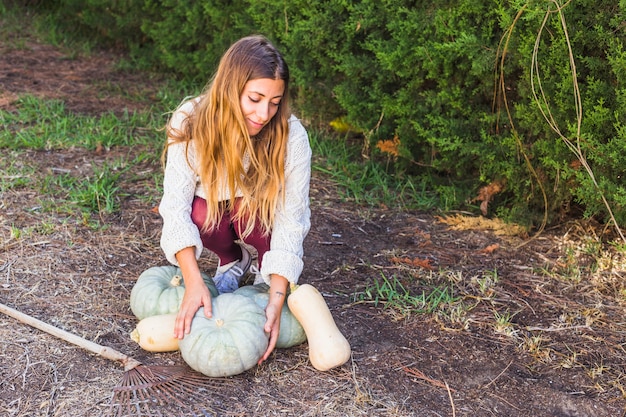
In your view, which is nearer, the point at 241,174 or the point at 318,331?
the point at 318,331

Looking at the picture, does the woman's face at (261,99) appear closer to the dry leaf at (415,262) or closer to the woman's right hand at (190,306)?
the woman's right hand at (190,306)

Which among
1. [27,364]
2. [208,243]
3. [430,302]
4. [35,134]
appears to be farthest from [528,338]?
[35,134]

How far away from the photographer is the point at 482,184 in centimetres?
455

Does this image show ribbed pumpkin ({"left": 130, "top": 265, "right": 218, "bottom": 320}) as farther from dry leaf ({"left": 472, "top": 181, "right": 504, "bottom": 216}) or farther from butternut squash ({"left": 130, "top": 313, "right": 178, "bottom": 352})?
dry leaf ({"left": 472, "top": 181, "right": 504, "bottom": 216})

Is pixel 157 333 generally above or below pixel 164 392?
above

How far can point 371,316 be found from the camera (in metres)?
3.35

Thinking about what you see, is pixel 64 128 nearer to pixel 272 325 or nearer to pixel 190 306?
pixel 190 306

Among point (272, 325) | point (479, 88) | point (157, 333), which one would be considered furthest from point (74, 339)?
point (479, 88)

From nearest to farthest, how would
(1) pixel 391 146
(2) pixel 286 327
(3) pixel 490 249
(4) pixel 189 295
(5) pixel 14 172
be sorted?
(4) pixel 189 295 → (2) pixel 286 327 → (3) pixel 490 249 → (5) pixel 14 172 → (1) pixel 391 146

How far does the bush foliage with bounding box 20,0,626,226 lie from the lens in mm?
3635

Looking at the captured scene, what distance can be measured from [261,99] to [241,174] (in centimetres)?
37

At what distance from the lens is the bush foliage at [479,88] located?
3635mm

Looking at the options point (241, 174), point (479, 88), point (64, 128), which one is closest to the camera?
point (241, 174)

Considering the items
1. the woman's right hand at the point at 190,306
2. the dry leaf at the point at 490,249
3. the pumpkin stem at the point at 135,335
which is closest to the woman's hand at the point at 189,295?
the woman's right hand at the point at 190,306
